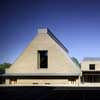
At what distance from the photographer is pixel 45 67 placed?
5369cm

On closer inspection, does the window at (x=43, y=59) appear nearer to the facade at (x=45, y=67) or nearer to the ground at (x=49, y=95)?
the facade at (x=45, y=67)

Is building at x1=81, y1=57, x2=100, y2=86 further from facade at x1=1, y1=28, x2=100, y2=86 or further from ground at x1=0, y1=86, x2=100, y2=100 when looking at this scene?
ground at x1=0, y1=86, x2=100, y2=100

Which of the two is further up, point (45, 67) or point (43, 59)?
point (43, 59)

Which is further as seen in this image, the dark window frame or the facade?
the dark window frame

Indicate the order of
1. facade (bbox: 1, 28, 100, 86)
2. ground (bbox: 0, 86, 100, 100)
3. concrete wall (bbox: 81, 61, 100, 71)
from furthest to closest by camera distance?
concrete wall (bbox: 81, 61, 100, 71) → facade (bbox: 1, 28, 100, 86) → ground (bbox: 0, 86, 100, 100)

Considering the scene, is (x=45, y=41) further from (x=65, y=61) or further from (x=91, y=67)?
(x=91, y=67)

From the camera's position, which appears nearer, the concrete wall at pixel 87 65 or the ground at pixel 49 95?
the ground at pixel 49 95

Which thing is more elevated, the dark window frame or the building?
the dark window frame

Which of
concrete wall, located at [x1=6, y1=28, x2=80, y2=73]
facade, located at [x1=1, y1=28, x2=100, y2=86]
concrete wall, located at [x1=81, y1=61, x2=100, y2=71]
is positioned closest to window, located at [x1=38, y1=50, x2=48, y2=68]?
facade, located at [x1=1, y1=28, x2=100, y2=86]

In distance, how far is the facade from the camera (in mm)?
51469

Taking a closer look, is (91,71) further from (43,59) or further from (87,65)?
(43,59)

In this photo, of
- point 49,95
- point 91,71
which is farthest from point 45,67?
point 49,95

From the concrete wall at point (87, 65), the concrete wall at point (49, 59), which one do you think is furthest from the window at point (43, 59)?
the concrete wall at point (87, 65)

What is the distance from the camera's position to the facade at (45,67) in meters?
51.5
